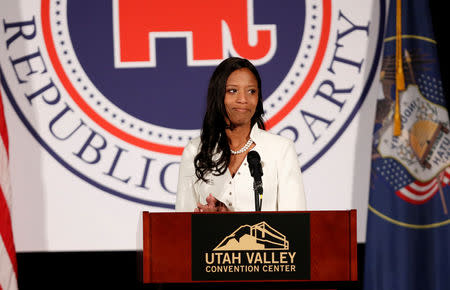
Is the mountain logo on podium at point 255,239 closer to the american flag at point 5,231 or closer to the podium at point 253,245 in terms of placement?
the podium at point 253,245

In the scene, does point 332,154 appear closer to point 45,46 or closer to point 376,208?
point 376,208

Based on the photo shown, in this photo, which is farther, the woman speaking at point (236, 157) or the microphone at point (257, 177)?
the woman speaking at point (236, 157)

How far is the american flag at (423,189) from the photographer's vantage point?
3.15 metres

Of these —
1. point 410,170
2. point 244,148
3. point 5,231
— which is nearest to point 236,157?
point 244,148

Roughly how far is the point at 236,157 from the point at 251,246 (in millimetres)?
666

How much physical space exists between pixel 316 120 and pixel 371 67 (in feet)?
1.47

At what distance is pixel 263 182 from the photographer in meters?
2.08

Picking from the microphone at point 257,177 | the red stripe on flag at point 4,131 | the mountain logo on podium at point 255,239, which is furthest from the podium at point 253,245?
the red stripe on flag at point 4,131

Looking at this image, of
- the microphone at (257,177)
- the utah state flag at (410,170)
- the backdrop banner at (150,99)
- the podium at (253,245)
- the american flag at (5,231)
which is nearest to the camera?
the podium at (253,245)

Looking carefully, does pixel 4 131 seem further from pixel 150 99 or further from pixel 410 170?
pixel 410 170

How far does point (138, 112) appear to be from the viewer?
3318 millimetres

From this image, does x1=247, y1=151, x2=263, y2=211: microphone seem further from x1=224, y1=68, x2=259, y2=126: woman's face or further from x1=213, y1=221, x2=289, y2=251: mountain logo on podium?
x1=224, y1=68, x2=259, y2=126: woman's face

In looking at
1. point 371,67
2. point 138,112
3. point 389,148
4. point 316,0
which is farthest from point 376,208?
point 138,112

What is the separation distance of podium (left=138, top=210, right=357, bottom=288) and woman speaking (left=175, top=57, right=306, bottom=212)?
1.79ft
